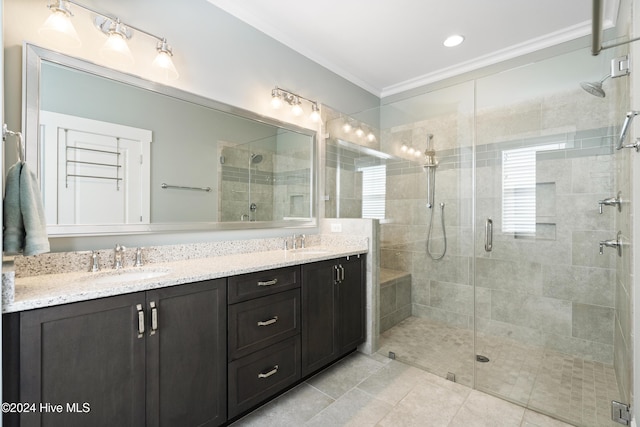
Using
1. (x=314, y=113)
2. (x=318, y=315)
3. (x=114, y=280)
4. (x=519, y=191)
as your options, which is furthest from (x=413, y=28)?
(x=114, y=280)

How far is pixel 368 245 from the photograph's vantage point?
2.53 m

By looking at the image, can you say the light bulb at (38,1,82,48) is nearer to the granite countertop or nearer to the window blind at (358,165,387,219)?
the granite countertop

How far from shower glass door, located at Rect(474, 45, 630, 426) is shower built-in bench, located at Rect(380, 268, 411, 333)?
670mm

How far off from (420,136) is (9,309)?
2.89 m

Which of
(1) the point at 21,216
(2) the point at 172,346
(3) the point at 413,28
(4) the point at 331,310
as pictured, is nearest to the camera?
(1) the point at 21,216

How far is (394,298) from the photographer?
280cm

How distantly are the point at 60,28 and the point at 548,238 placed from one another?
331 cm

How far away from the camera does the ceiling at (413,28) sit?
217 centimetres

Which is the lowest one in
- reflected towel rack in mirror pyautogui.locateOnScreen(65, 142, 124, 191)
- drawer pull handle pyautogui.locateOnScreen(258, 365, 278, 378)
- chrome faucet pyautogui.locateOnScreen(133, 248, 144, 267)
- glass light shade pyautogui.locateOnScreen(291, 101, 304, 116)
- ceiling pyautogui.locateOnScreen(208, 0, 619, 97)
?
drawer pull handle pyautogui.locateOnScreen(258, 365, 278, 378)

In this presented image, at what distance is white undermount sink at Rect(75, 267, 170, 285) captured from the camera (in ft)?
4.58

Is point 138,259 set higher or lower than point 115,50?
lower

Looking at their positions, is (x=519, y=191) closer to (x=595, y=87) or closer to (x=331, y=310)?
(x=595, y=87)

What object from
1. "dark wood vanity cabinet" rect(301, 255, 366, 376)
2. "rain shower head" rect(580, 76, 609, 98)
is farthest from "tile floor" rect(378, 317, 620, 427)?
"rain shower head" rect(580, 76, 609, 98)

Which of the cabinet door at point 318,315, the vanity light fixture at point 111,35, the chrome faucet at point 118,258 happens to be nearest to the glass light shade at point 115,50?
the vanity light fixture at point 111,35
